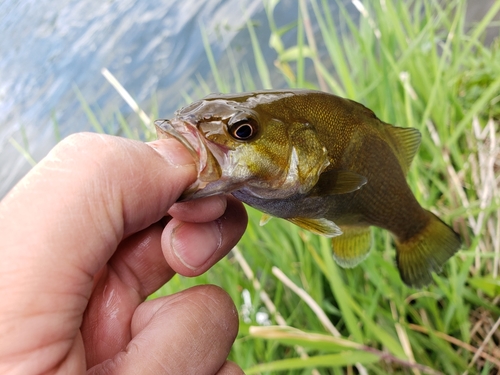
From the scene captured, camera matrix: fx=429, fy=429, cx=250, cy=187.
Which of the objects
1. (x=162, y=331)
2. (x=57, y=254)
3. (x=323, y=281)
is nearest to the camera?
(x=57, y=254)

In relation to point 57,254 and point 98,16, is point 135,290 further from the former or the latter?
point 98,16

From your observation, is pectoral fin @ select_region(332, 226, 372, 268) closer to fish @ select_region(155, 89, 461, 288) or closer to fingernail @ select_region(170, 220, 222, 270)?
fish @ select_region(155, 89, 461, 288)

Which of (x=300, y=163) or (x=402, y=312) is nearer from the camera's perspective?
(x=300, y=163)

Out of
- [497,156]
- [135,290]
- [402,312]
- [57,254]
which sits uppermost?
[57,254]

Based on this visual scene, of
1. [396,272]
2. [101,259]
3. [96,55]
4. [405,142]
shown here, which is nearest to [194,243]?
[101,259]

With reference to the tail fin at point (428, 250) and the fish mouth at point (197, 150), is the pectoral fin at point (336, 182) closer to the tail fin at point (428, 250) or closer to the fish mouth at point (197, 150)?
the fish mouth at point (197, 150)

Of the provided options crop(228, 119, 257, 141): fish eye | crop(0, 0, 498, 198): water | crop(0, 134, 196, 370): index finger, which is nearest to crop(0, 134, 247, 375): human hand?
crop(0, 134, 196, 370): index finger

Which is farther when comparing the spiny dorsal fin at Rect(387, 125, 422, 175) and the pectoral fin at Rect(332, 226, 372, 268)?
the pectoral fin at Rect(332, 226, 372, 268)

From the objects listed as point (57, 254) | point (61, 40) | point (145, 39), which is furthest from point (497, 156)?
point (61, 40)
